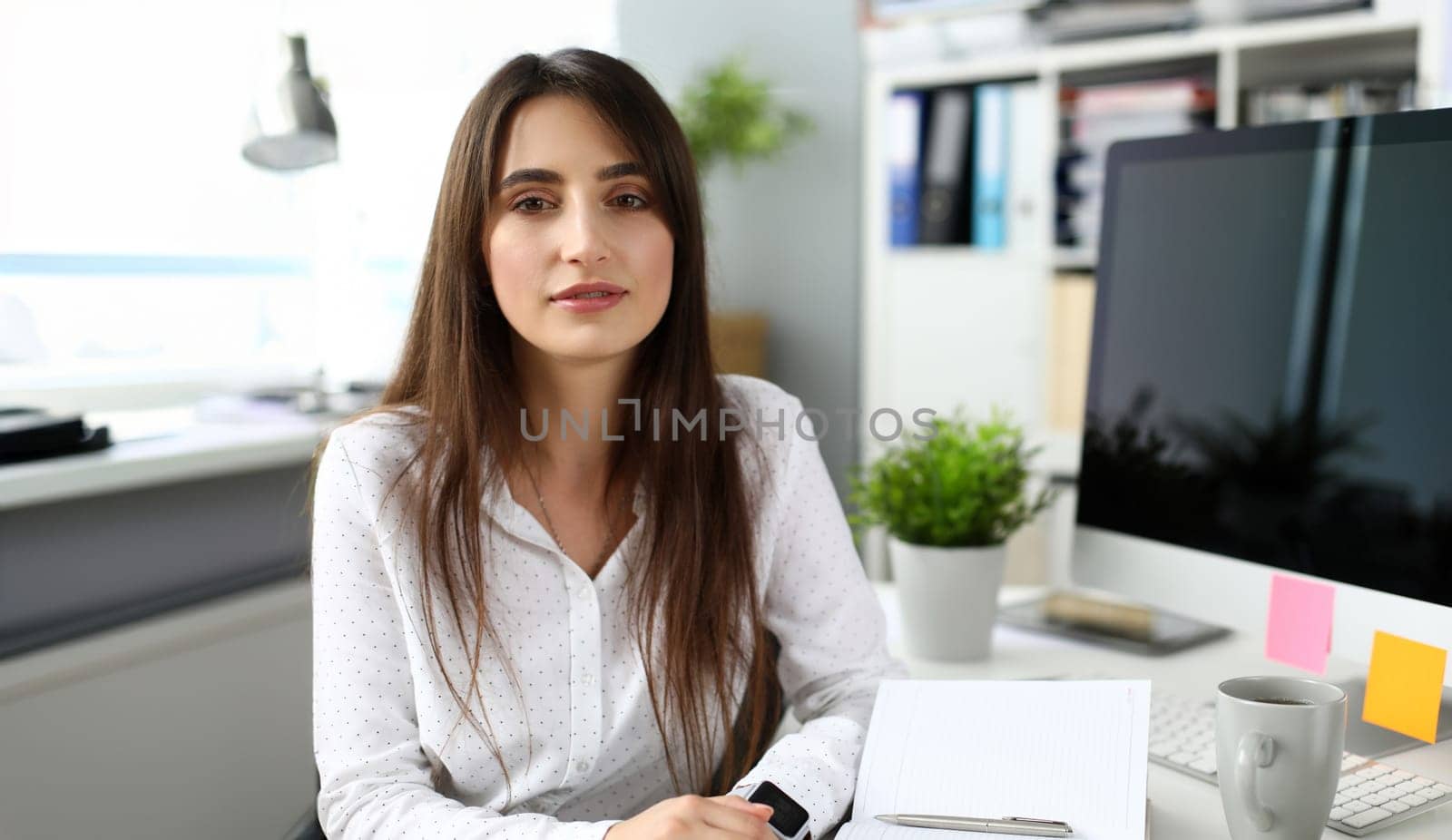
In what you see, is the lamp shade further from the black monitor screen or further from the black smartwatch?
the black smartwatch

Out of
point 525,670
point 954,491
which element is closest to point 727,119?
point 954,491

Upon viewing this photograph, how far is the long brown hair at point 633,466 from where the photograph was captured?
41.1 inches

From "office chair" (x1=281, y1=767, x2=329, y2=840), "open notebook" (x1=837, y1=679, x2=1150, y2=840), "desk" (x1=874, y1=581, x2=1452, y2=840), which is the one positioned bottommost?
"office chair" (x1=281, y1=767, x2=329, y2=840)

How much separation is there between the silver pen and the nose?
519 millimetres

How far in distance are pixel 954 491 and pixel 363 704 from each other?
0.63m

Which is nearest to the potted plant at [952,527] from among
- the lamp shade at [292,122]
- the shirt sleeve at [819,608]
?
the shirt sleeve at [819,608]

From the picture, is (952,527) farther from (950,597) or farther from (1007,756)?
(1007,756)

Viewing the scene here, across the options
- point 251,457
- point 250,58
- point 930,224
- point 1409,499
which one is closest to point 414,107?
point 250,58

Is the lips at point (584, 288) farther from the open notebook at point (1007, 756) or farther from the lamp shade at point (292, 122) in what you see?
the lamp shade at point (292, 122)

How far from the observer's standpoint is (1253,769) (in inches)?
29.6

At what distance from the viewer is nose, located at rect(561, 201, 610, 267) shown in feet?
3.33

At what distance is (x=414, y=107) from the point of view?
2.44 m

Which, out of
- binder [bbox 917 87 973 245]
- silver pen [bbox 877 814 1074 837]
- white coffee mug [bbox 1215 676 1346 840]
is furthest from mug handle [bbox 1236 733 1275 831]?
binder [bbox 917 87 973 245]

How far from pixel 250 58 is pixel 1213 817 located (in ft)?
6.23
